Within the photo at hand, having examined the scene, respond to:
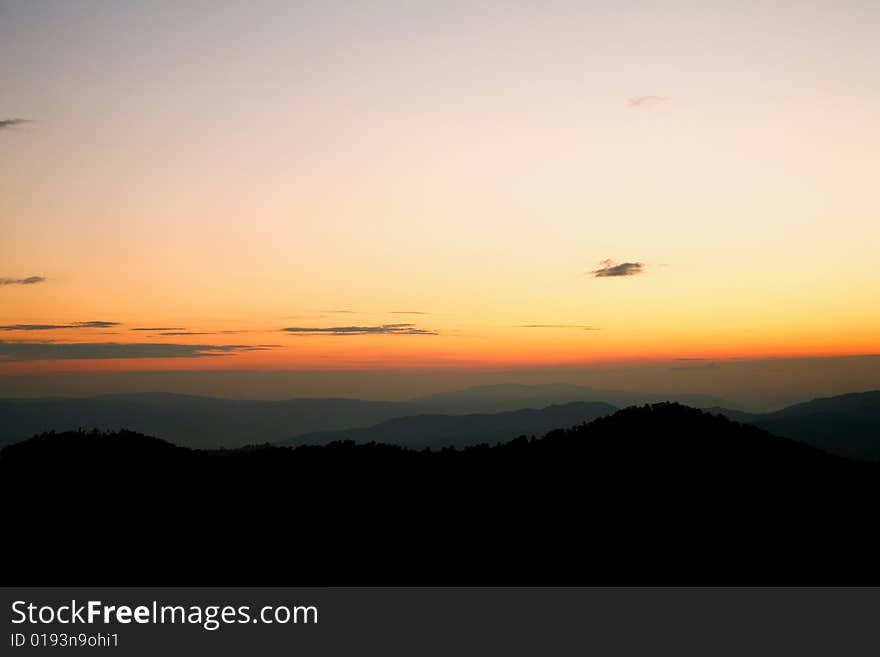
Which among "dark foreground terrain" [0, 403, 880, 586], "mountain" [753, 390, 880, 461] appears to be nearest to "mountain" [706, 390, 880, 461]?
"mountain" [753, 390, 880, 461]

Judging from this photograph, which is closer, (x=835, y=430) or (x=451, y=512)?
(x=451, y=512)

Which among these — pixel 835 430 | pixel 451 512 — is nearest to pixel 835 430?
pixel 835 430

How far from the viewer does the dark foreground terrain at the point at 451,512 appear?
87.9 feet

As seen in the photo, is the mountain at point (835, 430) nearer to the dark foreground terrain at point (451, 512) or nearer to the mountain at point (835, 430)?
the mountain at point (835, 430)

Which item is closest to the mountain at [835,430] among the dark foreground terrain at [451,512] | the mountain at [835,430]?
the mountain at [835,430]

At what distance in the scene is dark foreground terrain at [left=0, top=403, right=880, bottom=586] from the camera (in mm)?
26797

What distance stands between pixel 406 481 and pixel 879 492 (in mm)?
22245

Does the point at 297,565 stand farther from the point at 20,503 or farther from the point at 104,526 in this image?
the point at 20,503

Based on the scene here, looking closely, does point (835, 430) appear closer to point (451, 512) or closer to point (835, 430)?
point (835, 430)

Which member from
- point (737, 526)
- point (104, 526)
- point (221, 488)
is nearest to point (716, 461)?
point (737, 526)

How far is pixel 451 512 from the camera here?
30891mm

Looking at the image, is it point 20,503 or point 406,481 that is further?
point 406,481

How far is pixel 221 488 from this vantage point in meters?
33.4

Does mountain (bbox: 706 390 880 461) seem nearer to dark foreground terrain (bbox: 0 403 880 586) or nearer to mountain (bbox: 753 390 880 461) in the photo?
mountain (bbox: 753 390 880 461)
